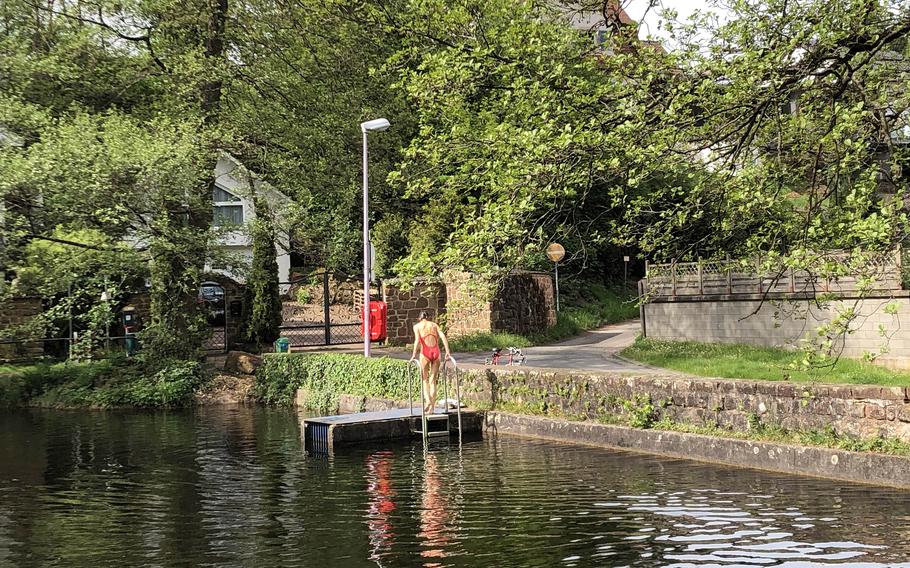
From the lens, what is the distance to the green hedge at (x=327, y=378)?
866 inches

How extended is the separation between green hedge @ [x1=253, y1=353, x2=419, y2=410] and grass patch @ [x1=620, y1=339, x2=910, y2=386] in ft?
22.8

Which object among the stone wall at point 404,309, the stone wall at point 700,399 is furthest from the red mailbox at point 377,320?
A: the stone wall at point 700,399

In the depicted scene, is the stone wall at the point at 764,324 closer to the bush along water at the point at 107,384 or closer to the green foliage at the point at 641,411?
the green foliage at the point at 641,411

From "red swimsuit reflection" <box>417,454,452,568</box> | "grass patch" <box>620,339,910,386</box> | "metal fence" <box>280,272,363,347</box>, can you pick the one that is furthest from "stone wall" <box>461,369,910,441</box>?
"metal fence" <box>280,272,363,347</box>

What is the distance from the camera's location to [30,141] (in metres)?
27.8

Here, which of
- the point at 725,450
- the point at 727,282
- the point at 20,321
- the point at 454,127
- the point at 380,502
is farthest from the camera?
the point at 20,321

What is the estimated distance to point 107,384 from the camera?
90.6 feet

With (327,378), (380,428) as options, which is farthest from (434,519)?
(327,378)

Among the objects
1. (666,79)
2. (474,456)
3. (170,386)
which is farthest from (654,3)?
(170,386)

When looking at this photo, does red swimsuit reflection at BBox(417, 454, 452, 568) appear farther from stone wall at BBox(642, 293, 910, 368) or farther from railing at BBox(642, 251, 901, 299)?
stone wall at BBox(642, 293, 910, 368)

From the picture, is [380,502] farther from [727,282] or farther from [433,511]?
[727,282]

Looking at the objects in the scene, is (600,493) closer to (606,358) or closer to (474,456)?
(474,456)

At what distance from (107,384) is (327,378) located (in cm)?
715

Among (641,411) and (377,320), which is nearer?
(641,411)
